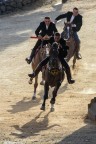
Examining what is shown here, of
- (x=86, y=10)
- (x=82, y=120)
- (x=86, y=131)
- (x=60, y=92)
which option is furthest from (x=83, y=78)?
(x=86, y=10)

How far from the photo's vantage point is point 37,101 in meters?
15.3

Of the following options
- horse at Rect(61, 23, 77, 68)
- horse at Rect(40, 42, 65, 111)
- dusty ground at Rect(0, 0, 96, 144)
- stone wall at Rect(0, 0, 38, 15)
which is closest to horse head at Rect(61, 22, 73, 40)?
horse at Rect(61, 23, 77, 68)

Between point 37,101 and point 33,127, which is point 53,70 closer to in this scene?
point 33,127

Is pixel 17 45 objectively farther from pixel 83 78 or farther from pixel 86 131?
pixel 86 131

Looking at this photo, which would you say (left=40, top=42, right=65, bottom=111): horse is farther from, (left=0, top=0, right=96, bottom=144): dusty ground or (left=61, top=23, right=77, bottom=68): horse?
(left=61, top=23, right=77, bottom=68): horse

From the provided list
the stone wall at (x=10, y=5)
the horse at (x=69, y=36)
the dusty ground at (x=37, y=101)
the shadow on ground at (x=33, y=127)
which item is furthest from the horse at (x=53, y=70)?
the stone wall at (x=10, y=5)

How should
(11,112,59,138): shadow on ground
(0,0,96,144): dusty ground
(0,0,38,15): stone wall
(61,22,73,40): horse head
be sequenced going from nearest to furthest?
(0,0,96,144): dusty ground → (11,112,59,138): shadow on ground → (61,22,73,40): horse head → (0,0,38,15): stone wall

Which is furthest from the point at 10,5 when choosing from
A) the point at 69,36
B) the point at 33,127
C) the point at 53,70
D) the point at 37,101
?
the point at 33,127

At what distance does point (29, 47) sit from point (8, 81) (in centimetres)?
531

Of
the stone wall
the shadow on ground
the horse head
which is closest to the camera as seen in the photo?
the shadow on ground

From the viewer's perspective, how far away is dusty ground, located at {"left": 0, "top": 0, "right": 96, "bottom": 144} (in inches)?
469

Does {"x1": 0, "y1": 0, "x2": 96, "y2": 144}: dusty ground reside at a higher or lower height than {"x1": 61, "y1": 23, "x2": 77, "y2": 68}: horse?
lower

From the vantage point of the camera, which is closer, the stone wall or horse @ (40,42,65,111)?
horse @ (40,42,65,111)

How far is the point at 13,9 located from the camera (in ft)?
103
